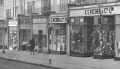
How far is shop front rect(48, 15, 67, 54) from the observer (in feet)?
96.1

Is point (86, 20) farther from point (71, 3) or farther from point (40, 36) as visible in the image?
point (40, 36)

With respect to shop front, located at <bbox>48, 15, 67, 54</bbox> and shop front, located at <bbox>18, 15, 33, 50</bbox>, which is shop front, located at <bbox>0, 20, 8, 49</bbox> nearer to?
shop front, located at <bbox>18, 15, 33, 50</bbox>

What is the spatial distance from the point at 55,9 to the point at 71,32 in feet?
14.5

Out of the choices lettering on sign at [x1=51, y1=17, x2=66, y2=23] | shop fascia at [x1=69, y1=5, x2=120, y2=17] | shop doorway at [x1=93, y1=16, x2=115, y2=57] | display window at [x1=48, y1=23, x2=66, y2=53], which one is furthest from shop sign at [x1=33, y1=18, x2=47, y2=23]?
shop doorway at [x1=93, y1=16, x2=115, y2=57]

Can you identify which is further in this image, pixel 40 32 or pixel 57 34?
pixel 40 32

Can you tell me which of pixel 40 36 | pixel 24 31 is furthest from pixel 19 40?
pixel 40 36

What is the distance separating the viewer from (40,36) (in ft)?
108

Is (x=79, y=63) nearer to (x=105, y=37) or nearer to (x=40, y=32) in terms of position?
(x=105, y=37)

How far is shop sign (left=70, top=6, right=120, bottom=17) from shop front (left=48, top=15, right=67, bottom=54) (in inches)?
86.6

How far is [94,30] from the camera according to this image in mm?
26250

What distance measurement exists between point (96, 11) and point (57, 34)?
281 inches

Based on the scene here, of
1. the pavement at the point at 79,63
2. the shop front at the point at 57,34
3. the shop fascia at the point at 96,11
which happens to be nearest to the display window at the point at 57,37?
the shop front at the point at 57,34

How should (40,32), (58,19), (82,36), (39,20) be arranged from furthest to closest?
(40,32) → (39,20) → (58,19) → (82,36)

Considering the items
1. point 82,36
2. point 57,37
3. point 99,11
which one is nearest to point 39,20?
point 57,37
